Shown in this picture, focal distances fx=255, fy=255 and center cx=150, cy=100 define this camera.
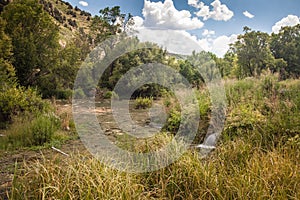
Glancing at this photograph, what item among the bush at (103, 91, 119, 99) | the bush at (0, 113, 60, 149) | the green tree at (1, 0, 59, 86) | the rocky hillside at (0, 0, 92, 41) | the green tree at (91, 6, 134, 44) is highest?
the rocky hillside at (0, 0, 92, 41)

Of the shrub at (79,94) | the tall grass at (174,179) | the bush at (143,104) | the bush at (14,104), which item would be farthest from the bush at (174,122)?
the shrub at (79,94)

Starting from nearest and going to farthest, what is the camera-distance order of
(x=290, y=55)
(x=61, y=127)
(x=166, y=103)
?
1. (x=61, y=127)
2. (x=166, y=103)
3. (x=290, y=55)

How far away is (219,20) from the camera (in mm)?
7996

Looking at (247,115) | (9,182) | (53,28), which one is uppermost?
(53,28)

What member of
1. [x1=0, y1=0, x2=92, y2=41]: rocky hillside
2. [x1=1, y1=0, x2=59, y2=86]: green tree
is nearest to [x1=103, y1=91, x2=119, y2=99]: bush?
[x1=1, y1=0, x2=59, y2=86]: green tree

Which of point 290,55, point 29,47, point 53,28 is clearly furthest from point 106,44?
point 290,55

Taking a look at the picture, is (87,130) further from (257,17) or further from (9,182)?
(257,17)

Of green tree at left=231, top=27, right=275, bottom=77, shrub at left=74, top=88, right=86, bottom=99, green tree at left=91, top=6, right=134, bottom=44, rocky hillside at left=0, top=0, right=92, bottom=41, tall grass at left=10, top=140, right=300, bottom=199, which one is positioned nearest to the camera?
tall grass at left=10, top=140, right=300, bottom=199

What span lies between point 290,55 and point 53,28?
17476mm

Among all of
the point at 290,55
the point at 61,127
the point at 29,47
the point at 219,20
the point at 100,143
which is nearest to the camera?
the point at 100,143

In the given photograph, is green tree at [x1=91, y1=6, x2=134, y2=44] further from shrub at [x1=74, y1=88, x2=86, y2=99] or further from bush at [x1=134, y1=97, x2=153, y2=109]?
bush at [x1=134, y1=97, x2=153, y2=109]

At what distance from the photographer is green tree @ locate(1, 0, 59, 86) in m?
13.3

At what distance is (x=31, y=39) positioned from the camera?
13.6m

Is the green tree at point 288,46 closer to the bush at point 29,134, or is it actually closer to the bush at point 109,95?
the bush at point 109,95
